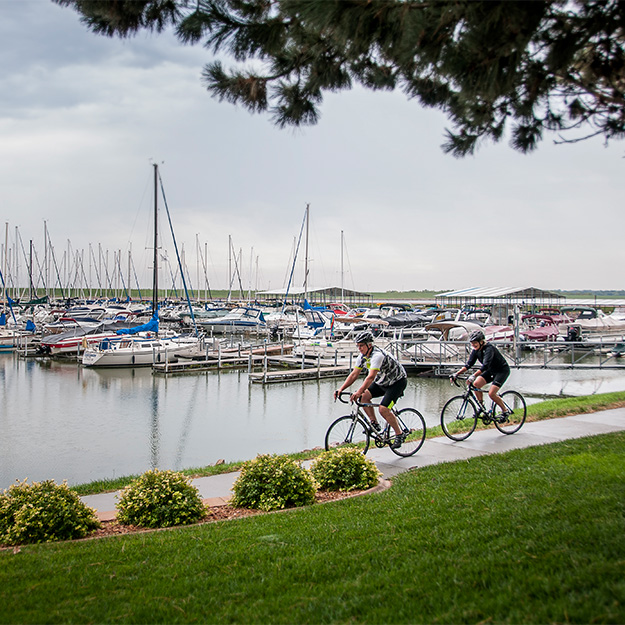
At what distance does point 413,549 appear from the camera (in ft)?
17.0

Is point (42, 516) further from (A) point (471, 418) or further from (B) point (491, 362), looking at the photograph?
(A) point (471, 418)

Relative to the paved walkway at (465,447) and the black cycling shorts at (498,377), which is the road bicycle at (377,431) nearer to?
the paved walkway at (465,447)

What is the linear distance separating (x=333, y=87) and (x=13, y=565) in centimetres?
620

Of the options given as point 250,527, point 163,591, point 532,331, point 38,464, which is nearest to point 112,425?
point 38,464

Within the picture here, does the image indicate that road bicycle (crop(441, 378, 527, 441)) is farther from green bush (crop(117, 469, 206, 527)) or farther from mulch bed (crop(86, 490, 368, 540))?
green bush (crop(117, 469, 206, 527))

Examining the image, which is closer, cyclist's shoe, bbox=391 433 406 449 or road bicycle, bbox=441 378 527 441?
cyclist's shoe, bbox=391 433 406 449

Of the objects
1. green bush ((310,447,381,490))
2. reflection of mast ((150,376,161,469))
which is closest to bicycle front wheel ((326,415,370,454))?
green bush ((310,447,381,490))

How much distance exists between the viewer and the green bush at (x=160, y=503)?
6.88 meters

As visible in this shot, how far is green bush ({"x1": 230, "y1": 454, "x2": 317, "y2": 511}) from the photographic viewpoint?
7395 millimetres

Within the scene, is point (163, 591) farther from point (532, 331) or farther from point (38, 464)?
point (532, 331)

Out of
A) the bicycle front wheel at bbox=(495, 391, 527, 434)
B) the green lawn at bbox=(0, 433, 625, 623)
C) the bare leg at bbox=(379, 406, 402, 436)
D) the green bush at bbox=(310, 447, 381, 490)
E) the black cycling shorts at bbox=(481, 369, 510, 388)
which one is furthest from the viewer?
the bicycle front wheel at bbox=(495, 391, 527, 434)

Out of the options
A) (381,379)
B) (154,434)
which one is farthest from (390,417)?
(154,434)

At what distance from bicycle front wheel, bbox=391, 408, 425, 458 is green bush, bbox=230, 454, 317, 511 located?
266 centimetres

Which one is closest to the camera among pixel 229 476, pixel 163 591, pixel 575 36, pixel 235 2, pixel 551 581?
pixel 551 581
